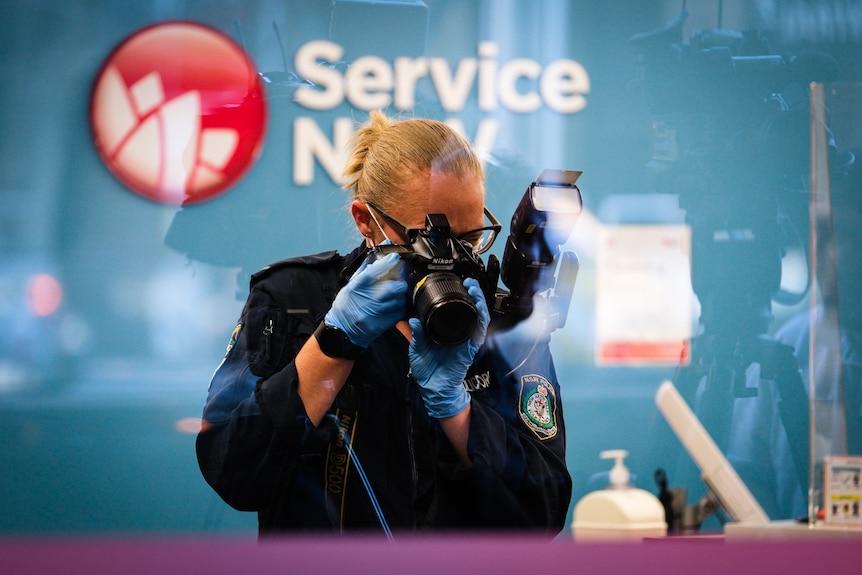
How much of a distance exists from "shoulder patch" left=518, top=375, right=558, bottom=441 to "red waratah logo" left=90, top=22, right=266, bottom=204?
0.45 meters

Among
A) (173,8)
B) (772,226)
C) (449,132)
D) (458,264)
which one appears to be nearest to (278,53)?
(173,8)

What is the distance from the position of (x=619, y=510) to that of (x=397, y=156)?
60cm

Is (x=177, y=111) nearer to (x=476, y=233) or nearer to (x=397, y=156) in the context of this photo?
(x=397, y=156)

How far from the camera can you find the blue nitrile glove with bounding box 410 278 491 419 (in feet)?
2.97

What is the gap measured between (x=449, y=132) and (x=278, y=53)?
0.75ft

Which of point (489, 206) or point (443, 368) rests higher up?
point (489, 206)

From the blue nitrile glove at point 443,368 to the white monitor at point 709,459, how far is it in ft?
1.00

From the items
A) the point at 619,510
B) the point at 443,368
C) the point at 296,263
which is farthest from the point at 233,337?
the point at 619,510

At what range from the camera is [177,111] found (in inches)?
36.0

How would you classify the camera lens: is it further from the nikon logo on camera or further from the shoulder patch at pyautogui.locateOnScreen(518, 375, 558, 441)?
the shoulder patch at pyautogui.locateOnScreen(518, 375, 558, 441)

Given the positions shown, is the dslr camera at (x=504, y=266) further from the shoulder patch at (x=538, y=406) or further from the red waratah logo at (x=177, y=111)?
the red waratah logo at (x=177, y=111)

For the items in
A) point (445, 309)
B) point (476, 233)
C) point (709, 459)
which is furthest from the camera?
point (709, 459)

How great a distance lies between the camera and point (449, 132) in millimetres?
989

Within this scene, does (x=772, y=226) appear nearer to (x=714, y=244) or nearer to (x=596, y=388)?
(x=714, y=244)
